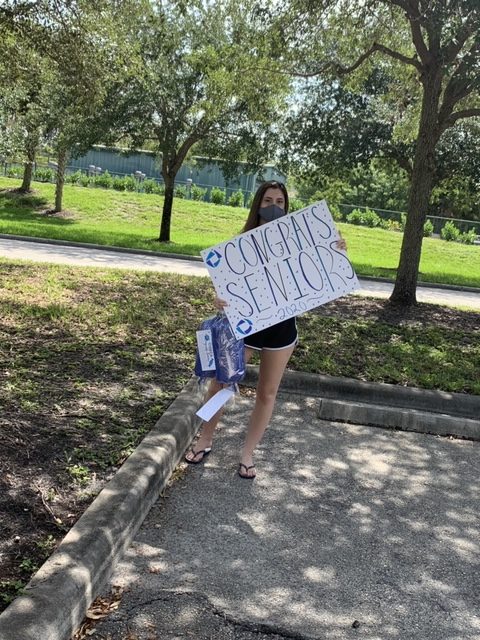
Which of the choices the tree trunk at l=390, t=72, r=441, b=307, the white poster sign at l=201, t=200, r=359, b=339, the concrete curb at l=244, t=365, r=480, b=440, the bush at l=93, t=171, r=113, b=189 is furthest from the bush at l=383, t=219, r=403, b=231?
the white poster sign at l=201, t=200, r=359, b=339

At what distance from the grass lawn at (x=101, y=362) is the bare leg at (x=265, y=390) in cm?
77

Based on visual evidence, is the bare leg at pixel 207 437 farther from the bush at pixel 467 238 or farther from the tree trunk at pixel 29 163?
the bush at pixel 467 238

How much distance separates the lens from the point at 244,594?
9.80 feet

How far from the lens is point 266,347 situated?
412cm

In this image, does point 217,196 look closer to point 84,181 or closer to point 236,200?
point 236,200

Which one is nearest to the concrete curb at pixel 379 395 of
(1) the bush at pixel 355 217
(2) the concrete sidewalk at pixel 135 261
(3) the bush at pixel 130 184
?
(2) the concrete sidewalk at pixel 135 261

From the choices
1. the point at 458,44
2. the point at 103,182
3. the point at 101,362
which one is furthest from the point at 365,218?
the point at 101,362

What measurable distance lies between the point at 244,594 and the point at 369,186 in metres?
68.8

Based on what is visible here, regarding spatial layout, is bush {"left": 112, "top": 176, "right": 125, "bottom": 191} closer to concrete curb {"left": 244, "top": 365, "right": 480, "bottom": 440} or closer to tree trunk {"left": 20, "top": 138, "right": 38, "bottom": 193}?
tree trunk {"left": 20, "top": 138, "right": 38, "bottom": 193}

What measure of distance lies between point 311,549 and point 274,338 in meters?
1.27

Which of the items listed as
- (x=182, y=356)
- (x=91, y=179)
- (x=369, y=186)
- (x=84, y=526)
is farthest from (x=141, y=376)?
(x=369, y=186)

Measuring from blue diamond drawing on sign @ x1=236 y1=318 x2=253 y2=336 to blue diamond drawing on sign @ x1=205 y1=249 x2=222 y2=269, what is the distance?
15.8 inches

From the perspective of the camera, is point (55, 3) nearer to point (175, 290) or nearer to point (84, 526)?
point (175, 290)

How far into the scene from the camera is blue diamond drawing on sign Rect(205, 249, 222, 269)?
4156 millimetres
